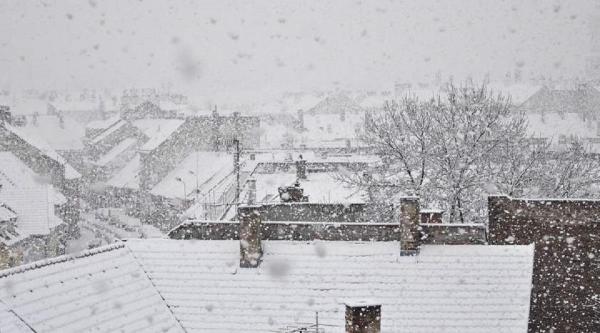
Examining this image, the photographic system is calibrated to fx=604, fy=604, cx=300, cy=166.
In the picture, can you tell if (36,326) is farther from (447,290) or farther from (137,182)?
(137,182)

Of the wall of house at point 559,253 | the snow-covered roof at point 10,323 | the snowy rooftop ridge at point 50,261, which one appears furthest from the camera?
the wall of house at point 559,253

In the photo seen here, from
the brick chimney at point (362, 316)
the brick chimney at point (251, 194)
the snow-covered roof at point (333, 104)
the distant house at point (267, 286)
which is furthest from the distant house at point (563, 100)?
the brick chimney at point (362, 316)

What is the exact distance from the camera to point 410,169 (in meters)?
25.0

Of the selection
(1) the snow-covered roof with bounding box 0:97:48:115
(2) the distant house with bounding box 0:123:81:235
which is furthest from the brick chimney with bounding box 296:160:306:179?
(1) the snow-covered roof with bounding box 0:97:48:115

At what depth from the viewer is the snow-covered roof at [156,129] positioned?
45.5 m

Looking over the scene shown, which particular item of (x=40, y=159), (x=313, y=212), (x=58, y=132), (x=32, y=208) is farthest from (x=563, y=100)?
(x=32, y=208)

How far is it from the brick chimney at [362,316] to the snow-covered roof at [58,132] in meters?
56.6

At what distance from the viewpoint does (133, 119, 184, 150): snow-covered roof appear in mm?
45544

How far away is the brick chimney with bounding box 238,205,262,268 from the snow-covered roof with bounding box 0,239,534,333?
8.4 inches

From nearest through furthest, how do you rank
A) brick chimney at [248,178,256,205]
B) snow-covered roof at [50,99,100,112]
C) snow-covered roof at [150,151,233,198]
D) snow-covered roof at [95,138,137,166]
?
brick chimney at [248,178,256,205] → snow-covered roof at [150,151,233,198] → snow-covered roof at [95,138,137,166] → snow-covered roof at [50,99,100,112]

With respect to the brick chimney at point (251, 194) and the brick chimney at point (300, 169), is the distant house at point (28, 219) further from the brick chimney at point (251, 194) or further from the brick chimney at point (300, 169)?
the brick chimney at point (300, 169)

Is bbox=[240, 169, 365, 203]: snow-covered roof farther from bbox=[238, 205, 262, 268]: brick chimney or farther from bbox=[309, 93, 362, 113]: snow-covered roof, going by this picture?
bbox=[309, 93, 362, 113]: snow-covered roof

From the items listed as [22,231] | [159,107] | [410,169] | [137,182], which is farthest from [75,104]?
[410,169]

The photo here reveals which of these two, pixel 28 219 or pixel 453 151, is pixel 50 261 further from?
pixel 28 219
